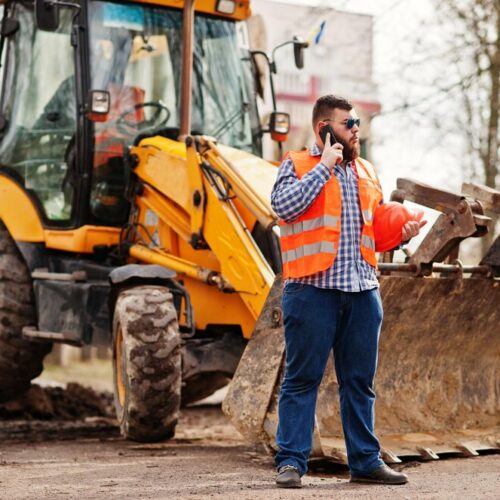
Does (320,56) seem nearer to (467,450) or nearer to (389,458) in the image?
(467,450)

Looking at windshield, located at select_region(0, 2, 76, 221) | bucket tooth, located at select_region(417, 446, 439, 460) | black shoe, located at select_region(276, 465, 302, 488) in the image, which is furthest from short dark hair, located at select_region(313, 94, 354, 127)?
windshield, located at select_region(0, 2, 76, 221)

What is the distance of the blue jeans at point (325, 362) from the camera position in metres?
5.89

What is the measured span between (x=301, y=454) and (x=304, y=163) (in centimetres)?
136

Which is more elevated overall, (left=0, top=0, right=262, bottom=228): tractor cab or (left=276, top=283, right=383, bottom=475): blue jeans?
(left=0, top=0, right=262, bottom=228): tractor cab

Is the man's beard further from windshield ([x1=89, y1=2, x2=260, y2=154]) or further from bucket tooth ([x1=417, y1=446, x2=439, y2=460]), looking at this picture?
windshield ([x1=89, y1=2, x2=260, y2=154])

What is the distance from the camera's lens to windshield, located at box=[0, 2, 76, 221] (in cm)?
909

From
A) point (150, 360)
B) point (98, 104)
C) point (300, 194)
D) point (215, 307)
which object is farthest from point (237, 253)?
point (300, 194)

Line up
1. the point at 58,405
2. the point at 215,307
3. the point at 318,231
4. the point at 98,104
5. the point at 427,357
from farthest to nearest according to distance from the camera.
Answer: the point at 58,405 < the point at 98,104 < the point at 215,307 < the point at 427,357 < the point at 318,231

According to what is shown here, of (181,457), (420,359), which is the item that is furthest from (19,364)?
(420,359)

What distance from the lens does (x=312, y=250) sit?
19.3ft

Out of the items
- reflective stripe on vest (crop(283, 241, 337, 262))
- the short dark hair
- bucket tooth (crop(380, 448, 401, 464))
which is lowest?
bucket tooth (crop(380, 448, 401, 464))

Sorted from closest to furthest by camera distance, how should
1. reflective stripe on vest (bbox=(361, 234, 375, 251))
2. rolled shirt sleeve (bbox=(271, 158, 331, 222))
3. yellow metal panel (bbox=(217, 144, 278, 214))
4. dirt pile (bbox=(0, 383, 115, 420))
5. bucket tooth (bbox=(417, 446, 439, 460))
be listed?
rolled shirt sleeve (bbox=(271, 158, 331, 222)), reflective stripe on vest (bbox=(361, 234, 375, 251)), bucket tooth (bbox=(417, 446, 439, 460)), yellow metal panel (bbox=(217, 144, 278, 214)), dirt pile (bbox=(0, 383, 115, 420))

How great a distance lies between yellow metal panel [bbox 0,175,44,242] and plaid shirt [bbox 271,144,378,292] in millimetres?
3717

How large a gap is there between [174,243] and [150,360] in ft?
4.35
